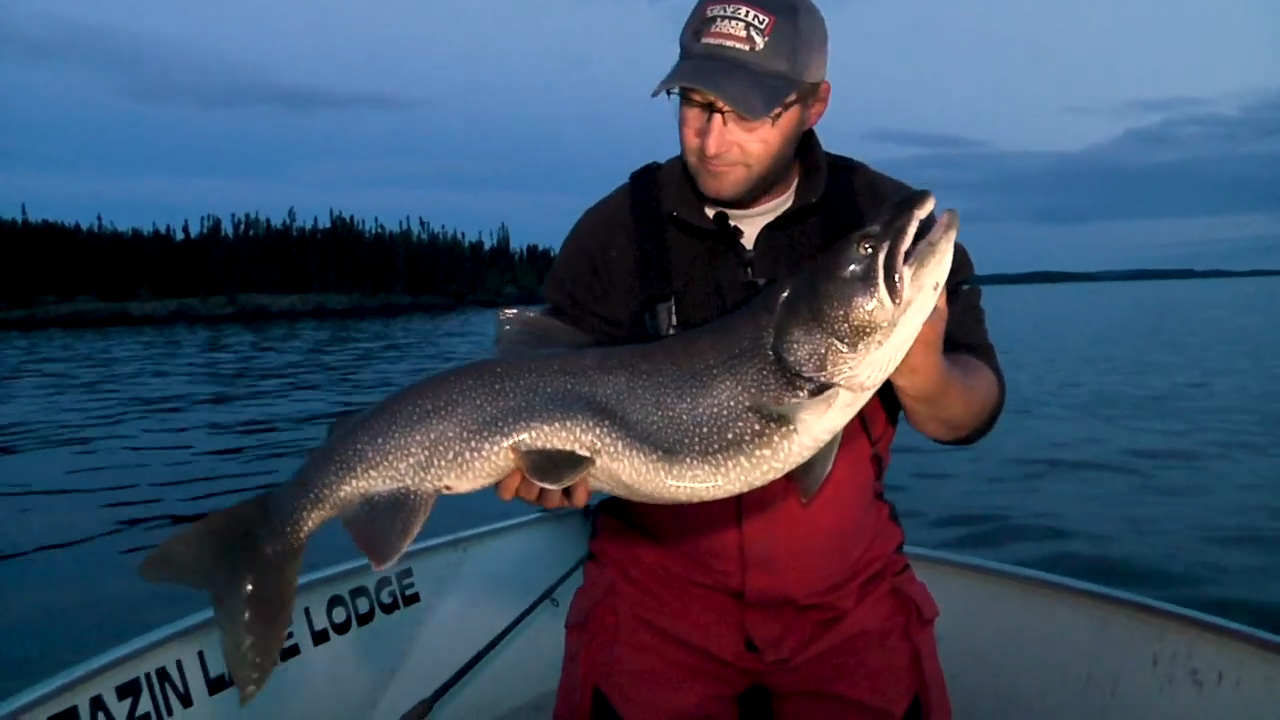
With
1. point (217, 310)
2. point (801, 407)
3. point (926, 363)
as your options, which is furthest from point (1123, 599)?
point (217, 310)

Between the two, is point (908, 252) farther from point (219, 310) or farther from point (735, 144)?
point (219, 310)

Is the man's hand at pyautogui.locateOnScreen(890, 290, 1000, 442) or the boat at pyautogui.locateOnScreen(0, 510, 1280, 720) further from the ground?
the man's hand at pyautogui.locateOnScreen(890, 290, 1000, 442)

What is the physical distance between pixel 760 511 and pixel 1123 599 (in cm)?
214

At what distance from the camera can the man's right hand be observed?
3.10 m

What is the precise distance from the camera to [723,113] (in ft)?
10.7

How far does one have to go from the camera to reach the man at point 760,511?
10.5 feet

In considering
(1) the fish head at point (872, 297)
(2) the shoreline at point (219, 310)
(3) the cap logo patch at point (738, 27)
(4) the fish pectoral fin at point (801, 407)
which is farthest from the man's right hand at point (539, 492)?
(2) the shoreline at point (219, 310)

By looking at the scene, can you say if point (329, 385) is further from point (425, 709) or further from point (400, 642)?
point (425, 709)

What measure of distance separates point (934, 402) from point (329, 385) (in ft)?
52.0

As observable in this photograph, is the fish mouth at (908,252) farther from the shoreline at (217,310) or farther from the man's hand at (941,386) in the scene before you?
the shoreline at (217,310)

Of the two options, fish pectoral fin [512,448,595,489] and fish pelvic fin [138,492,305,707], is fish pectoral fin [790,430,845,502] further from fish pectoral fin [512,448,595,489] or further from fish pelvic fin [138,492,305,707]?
fish pelvic fin [138,492,305,707]

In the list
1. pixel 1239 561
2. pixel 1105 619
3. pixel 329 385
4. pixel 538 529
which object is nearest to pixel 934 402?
pixel 1105 619

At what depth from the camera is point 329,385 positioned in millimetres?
17750

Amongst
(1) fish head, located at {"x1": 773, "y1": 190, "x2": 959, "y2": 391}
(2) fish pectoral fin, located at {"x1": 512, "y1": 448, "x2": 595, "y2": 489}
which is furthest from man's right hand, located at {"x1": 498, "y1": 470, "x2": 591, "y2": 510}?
(1) fish head, located at {"x1": 773, "y1": 190, "x2": 959, "y2": 391}
